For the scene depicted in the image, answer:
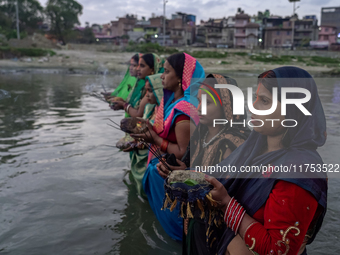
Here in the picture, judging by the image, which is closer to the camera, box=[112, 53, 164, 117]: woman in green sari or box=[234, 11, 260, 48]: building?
box=[112, 53, 164, 117]: woman in green sari

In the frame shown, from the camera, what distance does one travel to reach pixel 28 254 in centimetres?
313

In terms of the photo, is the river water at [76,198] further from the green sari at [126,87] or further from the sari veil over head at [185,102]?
the sari veil over head at [185,102]

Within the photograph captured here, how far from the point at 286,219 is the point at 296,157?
0.27 metres

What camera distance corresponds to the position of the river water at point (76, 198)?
10.8ft

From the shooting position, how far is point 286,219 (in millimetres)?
1452

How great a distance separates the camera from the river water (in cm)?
330

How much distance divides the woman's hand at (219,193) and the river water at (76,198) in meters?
1.67

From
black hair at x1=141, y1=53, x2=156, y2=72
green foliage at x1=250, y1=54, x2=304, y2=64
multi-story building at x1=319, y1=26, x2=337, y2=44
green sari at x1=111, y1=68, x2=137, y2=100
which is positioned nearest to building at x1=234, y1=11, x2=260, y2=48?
multi-story building at x1=319, y1=26, x2=337, y2=44

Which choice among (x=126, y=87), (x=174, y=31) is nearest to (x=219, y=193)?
(x=126, y=87)

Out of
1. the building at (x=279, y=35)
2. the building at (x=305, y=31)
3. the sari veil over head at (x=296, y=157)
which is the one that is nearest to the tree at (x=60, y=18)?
the building at (x=279, y=35)

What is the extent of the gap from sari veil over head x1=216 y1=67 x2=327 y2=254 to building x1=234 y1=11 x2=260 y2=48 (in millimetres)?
48831

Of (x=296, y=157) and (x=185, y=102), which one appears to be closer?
(x=296, y=157)

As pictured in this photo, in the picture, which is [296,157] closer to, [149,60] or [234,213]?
[234,213]

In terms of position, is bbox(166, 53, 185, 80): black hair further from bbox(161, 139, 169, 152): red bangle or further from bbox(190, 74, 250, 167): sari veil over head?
bbox(190, 74, 250, 167): sari veil over head
